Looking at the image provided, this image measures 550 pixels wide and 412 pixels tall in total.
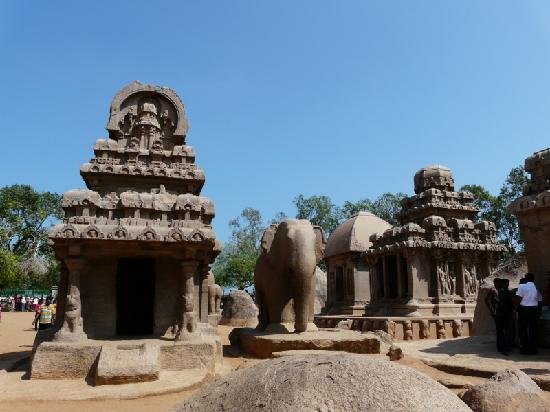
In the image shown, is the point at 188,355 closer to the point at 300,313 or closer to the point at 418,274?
the point at 300,313

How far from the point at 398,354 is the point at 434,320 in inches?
271

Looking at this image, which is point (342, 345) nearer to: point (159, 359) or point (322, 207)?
point (159, 359)

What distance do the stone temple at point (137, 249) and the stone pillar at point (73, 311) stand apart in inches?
0.7

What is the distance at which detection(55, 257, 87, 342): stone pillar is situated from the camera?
25.7 ft

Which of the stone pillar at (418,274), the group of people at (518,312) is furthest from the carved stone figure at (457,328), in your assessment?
the group of people at (518,312)

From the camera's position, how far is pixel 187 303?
836 centimetres

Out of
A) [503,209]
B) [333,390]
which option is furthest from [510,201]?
[333,390]

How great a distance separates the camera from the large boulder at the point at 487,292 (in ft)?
38.7

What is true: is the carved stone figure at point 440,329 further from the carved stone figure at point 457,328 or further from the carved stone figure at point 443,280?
the carved stone figure at point 443,280

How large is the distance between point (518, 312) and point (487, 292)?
8.39ft

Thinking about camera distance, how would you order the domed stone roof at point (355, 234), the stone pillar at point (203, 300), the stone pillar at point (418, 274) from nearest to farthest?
1. the stone pillar at point (203, 300)
2. the stone pillar at point (418, 274)
3. the domed stone roof at point (355, 234)

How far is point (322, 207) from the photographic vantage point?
46.4 metres

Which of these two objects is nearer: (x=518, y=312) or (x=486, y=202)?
(x=518, y=312)

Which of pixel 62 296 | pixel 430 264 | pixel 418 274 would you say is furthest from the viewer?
pixel 430 264
